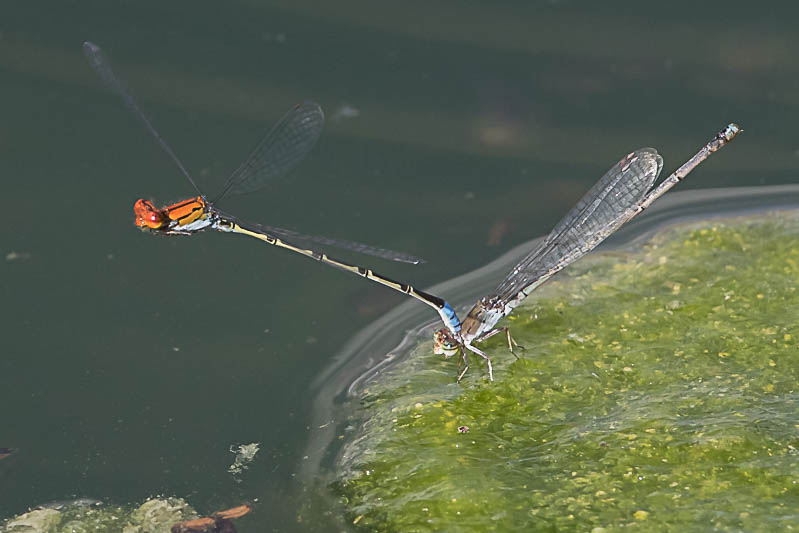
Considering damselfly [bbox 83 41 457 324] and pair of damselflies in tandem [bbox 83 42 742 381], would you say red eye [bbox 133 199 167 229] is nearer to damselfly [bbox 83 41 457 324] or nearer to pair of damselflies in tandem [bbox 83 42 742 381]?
damselfly [bbox 83 41 457 324]

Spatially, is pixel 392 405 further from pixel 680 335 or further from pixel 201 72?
pixel 201 72

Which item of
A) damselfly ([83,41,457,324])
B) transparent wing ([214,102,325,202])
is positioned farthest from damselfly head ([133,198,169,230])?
transparent wing ([214,102,325,202])

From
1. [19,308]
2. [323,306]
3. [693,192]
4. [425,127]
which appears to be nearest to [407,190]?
[425,127]

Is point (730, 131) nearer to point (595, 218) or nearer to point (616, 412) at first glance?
point (595, 218)

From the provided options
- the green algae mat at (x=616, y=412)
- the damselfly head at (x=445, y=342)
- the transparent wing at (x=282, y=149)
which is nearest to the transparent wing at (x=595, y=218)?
the green algae mat at (x=616, y=412)

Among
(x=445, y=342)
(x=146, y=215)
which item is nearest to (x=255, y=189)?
(x=146, y=215)

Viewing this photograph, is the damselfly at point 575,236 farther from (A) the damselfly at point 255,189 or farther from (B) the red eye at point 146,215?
(B) the red eye at point 146,215

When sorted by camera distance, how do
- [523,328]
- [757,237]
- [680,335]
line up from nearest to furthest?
[680,335], [523,328], [757,237]
